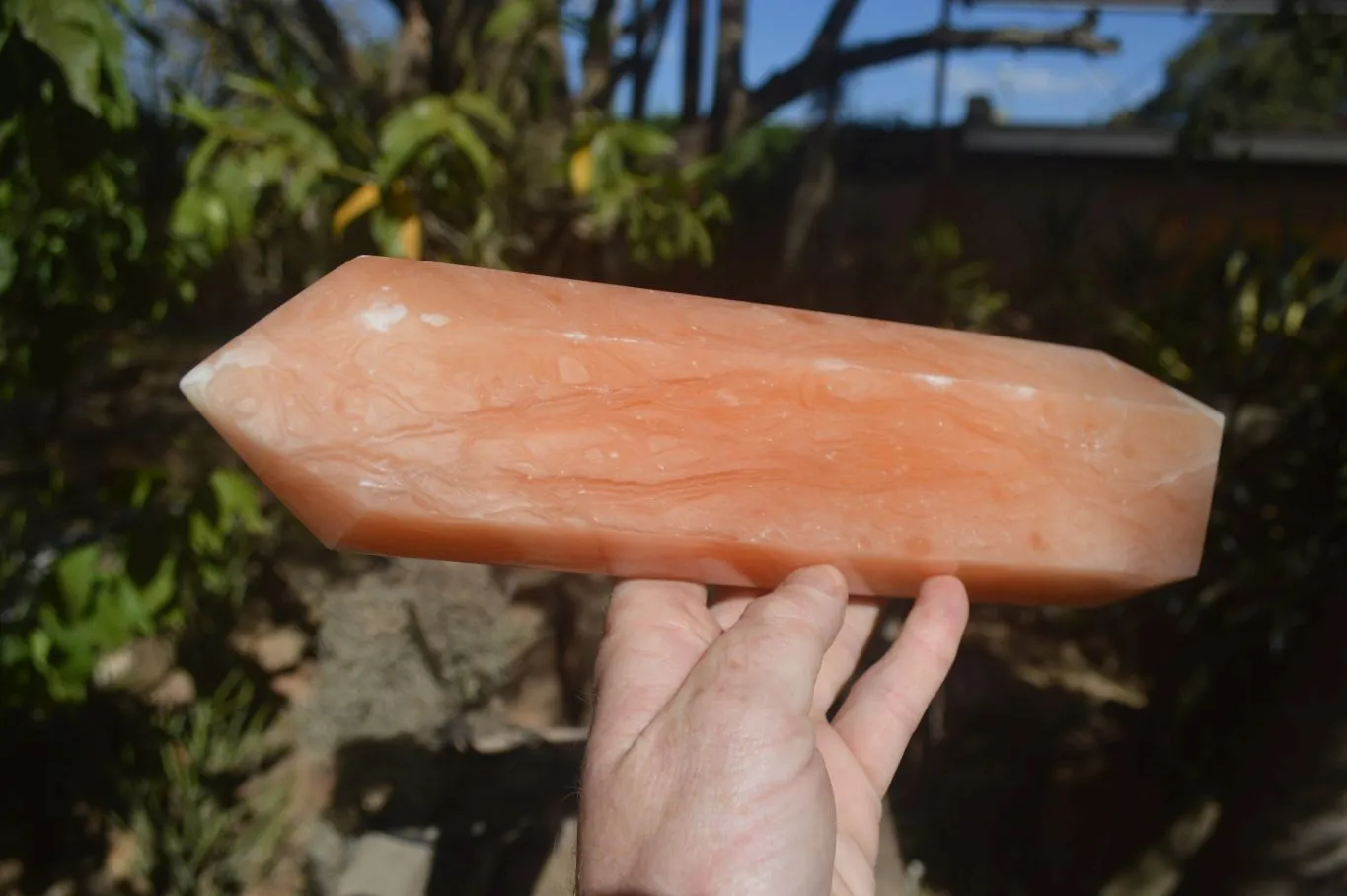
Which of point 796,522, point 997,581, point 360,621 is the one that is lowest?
point 360,621

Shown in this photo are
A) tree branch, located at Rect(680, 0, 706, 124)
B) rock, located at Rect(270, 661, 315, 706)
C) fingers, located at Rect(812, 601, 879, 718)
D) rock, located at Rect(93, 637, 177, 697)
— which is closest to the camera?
fingers, located at Rect(812, 601, 879, 718)

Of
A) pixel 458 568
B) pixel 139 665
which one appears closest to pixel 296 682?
pixel 139 665

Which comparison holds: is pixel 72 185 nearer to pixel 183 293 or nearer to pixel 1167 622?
pixel 183 293

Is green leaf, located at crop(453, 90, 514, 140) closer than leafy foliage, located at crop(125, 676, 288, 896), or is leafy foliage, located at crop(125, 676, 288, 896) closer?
green leaf, located at crop(453, 90, 514, 140)

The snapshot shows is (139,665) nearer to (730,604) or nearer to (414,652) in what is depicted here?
(414,652)

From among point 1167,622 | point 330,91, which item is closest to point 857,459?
point 330,91

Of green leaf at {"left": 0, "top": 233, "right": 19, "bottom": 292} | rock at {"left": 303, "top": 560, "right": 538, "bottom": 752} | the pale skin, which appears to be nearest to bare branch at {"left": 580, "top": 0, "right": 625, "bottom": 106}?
rock at {"left": 303, "top": 560, "right": 538, "bottom": 752}

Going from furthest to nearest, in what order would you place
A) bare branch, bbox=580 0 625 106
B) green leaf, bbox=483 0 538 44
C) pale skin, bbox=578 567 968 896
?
bare branch, bbox=580 0 625 106, green leaf, bbox=483 0 538 44, pale skin, bbox=578 567 968 896

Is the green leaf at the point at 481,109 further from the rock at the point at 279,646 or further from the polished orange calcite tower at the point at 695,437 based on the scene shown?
the rock at the point at 279,646

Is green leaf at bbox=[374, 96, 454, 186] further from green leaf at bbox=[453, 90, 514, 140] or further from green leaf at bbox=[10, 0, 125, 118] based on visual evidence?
green leaf at bbox=[10, 0, 125, 118]
